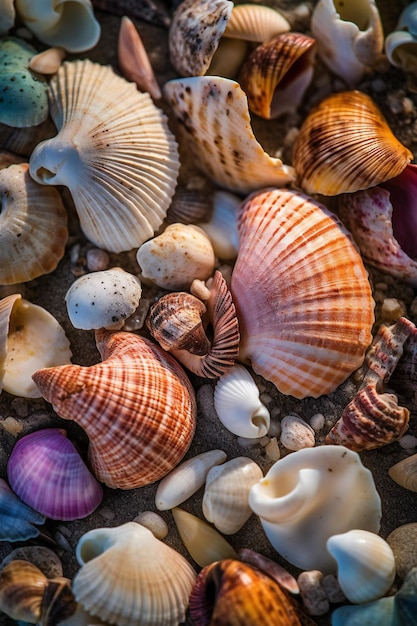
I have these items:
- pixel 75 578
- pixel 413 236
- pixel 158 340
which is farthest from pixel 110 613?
pixel 413 236

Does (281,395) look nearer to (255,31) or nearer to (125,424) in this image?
(125,424)

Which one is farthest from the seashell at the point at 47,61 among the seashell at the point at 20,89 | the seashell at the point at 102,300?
the seashell at the point at 102,300

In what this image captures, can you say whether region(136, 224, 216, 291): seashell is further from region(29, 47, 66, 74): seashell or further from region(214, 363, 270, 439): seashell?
region(29, 47, 66, 74): seashell

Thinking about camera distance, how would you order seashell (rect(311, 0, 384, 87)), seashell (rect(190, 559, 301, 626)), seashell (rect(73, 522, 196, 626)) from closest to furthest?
seashell (rect(190, 559, 301, 626))
seashell (rect(73, 522, 196, 626))
seashell (rect(311, 0, 384, 87))

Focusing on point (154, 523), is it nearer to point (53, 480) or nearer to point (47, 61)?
point (53, 480)

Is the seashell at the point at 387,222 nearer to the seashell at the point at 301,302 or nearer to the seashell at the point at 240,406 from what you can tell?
the seashell at the point at 301,302

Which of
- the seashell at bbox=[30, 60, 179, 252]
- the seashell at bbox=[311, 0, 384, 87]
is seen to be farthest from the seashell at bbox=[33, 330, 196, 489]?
the seashell at bbox=[311, 0, 384, 87]
